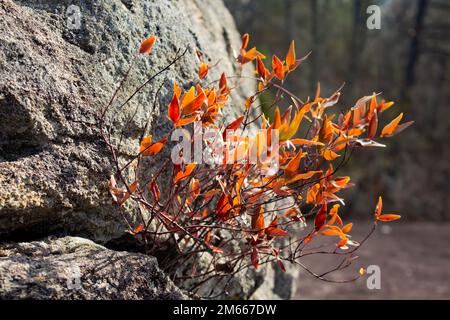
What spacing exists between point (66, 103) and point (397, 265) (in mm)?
6035

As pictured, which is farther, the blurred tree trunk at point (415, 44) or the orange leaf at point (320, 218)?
the blurred tree trunk at point (415, 44)

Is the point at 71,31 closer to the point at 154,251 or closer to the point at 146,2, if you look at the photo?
the point at 146,2

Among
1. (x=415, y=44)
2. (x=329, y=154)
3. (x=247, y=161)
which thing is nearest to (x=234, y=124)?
(x=247, y=161)

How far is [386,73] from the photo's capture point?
13539 mm

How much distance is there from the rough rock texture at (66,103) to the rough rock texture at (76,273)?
125 mm

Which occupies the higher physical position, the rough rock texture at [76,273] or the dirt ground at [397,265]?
the rough rock texture at [76,273]

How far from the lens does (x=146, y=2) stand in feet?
7.70

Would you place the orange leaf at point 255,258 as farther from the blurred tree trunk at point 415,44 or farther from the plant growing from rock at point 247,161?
the blurred tree trunk at point 415,44

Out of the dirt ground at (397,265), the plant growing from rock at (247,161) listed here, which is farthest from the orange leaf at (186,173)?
the dirt ground at (397,265)

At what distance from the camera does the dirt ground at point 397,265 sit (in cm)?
553

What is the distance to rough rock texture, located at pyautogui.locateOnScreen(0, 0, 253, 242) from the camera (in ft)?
5.93

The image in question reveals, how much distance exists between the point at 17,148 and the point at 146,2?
90 cm

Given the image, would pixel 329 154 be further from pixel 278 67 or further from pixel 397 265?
pixel 397 265
